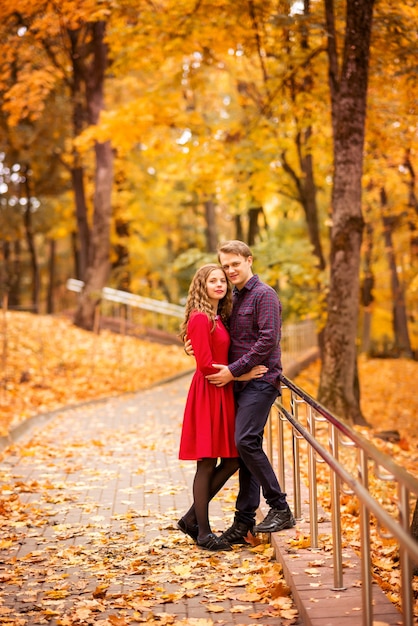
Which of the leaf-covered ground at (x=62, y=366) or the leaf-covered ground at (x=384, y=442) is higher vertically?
the leaf-covered ground at (x=62, y=366)

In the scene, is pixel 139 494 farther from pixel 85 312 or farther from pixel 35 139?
pixel 35 139

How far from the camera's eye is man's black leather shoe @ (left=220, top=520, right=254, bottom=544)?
546 centimetres

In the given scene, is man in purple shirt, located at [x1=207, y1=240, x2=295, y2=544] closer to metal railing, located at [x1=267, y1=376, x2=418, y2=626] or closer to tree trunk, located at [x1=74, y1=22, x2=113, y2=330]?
metal railing, located at [x1=267, y1=376, x2=418, y2=626]

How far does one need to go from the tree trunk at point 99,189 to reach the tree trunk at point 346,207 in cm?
1071

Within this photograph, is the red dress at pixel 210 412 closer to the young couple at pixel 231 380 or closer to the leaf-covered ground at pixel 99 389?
the young couple at pixel 231 380

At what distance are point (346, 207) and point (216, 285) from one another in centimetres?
587

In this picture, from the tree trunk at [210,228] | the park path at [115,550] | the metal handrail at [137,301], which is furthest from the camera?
the metal handrail at [137,301]

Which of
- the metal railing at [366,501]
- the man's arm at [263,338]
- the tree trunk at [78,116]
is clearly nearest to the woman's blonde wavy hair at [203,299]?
the man's arm at [263,338]

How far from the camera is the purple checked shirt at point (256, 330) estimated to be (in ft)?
16.5

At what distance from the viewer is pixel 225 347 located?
526 centimetres

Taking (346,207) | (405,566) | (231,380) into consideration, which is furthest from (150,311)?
(405,566)

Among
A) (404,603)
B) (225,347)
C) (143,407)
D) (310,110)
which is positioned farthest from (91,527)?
(310,110)

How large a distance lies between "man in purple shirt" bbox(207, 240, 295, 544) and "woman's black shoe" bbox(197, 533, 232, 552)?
10cm

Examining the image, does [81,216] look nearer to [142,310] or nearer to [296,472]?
[142,310]
